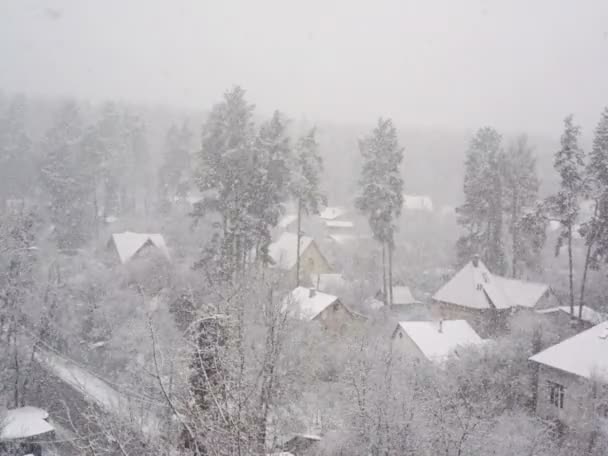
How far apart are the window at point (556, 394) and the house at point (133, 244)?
79.4ft

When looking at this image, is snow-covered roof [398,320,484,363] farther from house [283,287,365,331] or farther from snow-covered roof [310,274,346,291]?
snow-covered roof [310,274,346,291]

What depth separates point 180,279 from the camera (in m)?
29.4

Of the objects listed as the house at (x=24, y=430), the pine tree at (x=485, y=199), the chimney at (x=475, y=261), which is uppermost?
the pine tree at (x=485, y=199)

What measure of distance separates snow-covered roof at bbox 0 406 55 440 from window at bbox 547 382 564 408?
61.1 feet

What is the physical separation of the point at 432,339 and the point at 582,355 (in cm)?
646

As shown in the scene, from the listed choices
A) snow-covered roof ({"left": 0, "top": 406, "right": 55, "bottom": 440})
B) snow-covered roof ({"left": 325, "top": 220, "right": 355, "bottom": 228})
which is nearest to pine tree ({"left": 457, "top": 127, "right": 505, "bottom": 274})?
snow-covered roof ({"left": 325, "top": 220, "right": 355, "bottom": 228})

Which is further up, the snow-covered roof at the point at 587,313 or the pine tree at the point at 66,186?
the pine tree at the point at 66,186

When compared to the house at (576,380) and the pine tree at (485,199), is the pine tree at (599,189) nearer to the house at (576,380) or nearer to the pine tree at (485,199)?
the house at (576,380)

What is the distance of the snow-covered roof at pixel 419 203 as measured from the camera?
67.3 metres

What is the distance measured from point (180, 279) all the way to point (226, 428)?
2438cm

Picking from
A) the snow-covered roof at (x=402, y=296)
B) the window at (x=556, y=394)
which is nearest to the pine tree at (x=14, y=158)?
the snow-covered roof at (x=402, y=296)

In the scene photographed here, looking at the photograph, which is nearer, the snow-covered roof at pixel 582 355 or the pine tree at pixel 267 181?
the snow-covered roof at pixel 582 355

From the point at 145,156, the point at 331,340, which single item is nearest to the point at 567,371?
the point at 331,340

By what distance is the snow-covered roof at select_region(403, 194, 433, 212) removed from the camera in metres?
67.3
